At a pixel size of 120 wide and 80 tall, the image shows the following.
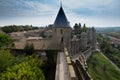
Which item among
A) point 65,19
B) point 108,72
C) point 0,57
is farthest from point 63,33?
point 108,72

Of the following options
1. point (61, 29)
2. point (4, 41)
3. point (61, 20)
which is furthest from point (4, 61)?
point (4, 41)

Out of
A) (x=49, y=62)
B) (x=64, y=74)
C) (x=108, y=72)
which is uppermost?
(x=64, y=74)

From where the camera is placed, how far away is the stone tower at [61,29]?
106 feet

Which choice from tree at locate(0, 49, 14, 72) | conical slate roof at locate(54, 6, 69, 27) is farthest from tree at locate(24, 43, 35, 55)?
tree at locate(0, 49, 14, 72)

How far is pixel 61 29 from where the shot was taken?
3244 cm

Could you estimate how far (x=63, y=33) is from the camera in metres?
32.7

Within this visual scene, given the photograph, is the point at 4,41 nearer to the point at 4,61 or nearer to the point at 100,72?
the point at 4,61

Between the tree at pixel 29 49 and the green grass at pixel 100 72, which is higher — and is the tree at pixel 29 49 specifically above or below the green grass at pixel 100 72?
above

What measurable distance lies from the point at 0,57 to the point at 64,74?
1001 cm

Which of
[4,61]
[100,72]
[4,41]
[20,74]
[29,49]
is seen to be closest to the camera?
[20,74]

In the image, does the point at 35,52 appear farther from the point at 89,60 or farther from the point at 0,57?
the point at 89,60

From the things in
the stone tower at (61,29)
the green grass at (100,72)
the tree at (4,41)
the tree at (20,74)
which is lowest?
the green grass at (100,72)

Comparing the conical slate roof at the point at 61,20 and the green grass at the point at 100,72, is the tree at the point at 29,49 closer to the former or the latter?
the conical slate roof at the point at 61,20

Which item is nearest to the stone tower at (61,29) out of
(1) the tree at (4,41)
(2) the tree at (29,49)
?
(2) the tree at (29,49)
